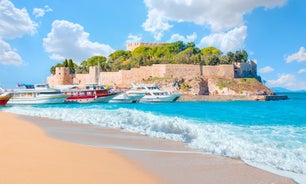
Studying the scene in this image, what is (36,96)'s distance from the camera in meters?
33.2

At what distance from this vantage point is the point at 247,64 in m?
55.2

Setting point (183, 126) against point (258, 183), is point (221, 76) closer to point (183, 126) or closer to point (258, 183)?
point (183, 126)

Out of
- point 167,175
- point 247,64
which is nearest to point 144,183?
point 167,175

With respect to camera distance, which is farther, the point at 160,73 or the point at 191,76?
the point at 160,73

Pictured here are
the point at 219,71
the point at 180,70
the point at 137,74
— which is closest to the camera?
the point at 180,70

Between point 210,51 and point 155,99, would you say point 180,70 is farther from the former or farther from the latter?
point 210,51

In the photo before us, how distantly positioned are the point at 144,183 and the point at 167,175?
0.45m

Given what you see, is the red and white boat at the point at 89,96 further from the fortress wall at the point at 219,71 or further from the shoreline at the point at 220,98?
the fortress wall at the point at 219,71

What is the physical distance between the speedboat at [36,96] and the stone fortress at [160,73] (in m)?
14.9

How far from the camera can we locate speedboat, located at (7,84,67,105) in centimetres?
3266

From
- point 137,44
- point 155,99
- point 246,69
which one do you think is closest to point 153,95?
point 155,99

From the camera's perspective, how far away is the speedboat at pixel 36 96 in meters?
32.7

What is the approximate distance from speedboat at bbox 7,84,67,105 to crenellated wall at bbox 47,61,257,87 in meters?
14.9

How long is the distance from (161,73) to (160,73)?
0.24m
